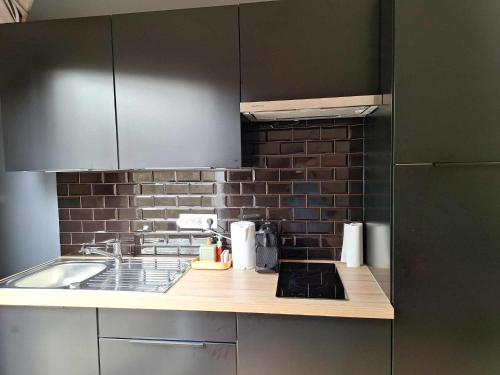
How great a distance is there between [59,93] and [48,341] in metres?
1.14

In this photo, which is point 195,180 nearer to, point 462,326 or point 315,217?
point 315,217

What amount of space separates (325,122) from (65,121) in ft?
4.34

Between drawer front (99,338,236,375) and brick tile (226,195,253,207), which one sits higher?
brick tile (226,195,253,207)

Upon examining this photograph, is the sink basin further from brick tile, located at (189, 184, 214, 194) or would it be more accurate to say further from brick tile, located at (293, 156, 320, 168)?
brick tile, located at (293, 156, 320, 168)

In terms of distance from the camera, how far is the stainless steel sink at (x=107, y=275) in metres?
1.38

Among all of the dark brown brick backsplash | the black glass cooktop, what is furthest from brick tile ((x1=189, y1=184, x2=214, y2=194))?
the black glass cooktop

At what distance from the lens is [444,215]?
1.04 m

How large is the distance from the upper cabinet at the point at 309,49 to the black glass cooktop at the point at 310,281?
83cm

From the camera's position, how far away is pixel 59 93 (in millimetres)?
1452

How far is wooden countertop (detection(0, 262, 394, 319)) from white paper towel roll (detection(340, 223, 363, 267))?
13 centimetres

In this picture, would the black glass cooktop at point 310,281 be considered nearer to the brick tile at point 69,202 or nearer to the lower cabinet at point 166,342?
the lower cabinet at point 166,342

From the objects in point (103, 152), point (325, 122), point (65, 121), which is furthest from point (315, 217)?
point (65, 121)

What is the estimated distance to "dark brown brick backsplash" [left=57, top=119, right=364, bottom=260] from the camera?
163 cm

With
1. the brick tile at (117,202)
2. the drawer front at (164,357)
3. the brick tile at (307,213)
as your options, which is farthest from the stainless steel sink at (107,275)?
Answer: the brick tile at (307,213)
